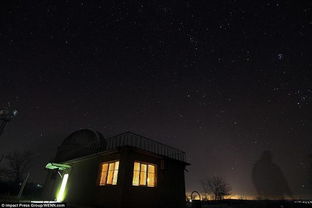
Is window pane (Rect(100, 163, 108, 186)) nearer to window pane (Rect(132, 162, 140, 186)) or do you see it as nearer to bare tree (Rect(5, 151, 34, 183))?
window pane (Rect(132, 162, 140, 186))

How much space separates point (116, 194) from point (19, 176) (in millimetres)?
45549

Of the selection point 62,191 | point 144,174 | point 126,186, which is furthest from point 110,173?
point 62,191

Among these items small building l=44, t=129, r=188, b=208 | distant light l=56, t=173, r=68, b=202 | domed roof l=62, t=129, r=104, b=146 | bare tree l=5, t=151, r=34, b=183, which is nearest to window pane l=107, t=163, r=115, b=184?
small building l=44, t=129, r=188, b=208

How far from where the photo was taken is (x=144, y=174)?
11.6 meters

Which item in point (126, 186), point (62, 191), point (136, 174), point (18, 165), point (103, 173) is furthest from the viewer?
point (18, 165)

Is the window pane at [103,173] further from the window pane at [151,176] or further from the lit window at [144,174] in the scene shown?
the window pane at [151,176]

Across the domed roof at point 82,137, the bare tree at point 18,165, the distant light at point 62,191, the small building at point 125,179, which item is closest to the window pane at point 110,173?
the small building at point 125,179

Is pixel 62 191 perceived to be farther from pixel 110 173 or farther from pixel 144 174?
pixel 144 174

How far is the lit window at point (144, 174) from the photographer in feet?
36.1

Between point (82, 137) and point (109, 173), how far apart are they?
34.8ft

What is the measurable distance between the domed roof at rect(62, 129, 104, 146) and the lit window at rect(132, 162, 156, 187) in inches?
333

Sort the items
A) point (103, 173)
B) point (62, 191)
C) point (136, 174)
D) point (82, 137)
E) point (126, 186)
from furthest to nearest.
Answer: point (82, 137) < point (62, 191) < point (103, 173) < point (136, 174) < point (126, 186)

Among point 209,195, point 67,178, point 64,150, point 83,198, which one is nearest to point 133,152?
point 83,198

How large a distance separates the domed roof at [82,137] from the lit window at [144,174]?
8.46 m
